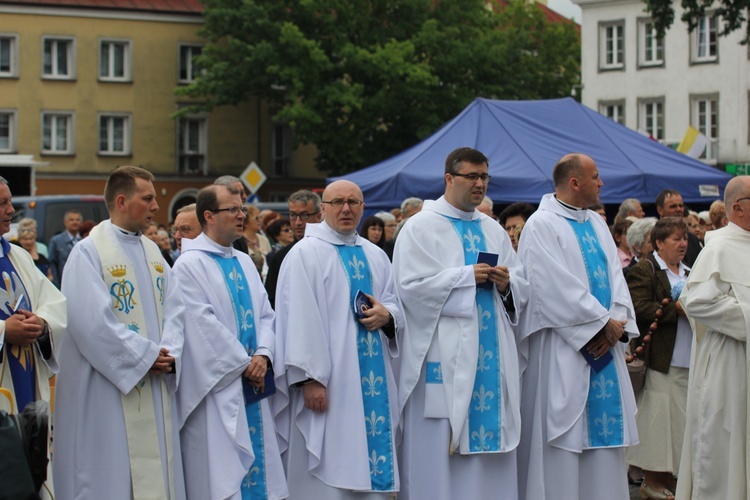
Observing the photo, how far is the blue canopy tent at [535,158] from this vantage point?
15.4 m

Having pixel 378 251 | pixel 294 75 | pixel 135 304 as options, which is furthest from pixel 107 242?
pixel 294 75

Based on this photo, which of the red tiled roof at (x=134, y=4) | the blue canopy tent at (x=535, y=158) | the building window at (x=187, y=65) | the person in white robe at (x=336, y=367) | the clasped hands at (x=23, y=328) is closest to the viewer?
the clasped hands at (x=23, y=328)

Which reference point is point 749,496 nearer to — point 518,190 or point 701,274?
point 701,274

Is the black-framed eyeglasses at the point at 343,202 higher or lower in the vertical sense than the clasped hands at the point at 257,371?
higher

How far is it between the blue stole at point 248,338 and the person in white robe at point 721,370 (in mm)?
2820

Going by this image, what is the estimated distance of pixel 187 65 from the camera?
155 ft

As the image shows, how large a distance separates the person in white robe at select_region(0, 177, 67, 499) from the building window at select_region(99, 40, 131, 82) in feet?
134

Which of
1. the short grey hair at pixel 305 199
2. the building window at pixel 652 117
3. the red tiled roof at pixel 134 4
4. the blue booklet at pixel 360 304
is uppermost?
the red tiled roof at pixel 134 4

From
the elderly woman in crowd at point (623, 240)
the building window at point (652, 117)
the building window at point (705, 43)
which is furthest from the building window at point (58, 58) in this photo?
the elderly woman in crowd at point (623, 240)

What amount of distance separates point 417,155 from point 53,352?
10.4 m

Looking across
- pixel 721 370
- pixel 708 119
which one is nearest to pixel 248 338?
pixel 721 370

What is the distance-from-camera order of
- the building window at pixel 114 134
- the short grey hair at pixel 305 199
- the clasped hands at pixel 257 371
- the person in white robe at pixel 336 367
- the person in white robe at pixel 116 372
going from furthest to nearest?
the building window at pixel 114 134, the short grey hair at pixel 305 199, the person in white robe at pixel 336 367, the clasped hands at pixel 257 371, the person in white robe at pixel 116 372

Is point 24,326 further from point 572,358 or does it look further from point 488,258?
point 572,358

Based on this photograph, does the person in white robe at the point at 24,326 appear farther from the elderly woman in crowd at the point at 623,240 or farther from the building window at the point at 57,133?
the building window at the point at 57,133
